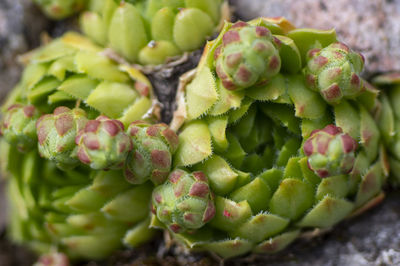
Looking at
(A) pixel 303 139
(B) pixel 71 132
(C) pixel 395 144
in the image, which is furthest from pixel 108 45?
(C) pixel 395 144

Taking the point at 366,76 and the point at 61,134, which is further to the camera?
the point at 366,76

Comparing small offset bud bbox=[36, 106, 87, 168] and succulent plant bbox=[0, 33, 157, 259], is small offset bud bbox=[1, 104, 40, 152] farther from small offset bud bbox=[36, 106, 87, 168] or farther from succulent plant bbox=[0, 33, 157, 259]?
small offset bud bbox=[36, 106, 87, 168]

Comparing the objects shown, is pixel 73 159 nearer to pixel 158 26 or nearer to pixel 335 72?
pixel 158 26

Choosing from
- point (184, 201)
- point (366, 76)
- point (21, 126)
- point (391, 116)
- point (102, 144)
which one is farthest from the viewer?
point (366, 76)

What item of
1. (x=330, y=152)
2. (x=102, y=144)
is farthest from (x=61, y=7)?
(x=330, y=152)

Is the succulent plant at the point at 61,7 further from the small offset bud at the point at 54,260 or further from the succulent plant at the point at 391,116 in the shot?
the succulent plant at the point at 391,116

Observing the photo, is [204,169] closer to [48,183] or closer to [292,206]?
[292,206]
